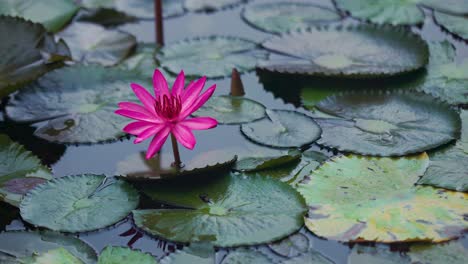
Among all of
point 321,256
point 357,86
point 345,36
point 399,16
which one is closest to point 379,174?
point 321,256

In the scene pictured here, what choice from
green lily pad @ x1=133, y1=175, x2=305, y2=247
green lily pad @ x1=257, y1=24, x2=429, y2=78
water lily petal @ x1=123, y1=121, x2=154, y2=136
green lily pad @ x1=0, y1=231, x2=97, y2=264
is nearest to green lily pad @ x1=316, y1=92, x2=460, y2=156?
green lily pad @ x1=257, y1=24, x2=429, y2=78

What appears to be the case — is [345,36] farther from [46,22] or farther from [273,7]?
[46,22]

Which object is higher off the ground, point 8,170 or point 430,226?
point 430,226

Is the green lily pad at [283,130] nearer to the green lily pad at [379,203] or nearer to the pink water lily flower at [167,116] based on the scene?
the green lily pad at [379,203]

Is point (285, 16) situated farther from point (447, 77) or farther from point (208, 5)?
point (447, 77)

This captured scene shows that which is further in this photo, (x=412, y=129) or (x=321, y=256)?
(x=412, y=129)

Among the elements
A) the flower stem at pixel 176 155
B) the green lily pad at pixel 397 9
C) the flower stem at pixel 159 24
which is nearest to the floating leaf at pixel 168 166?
the flower stem at pixel 176 155
